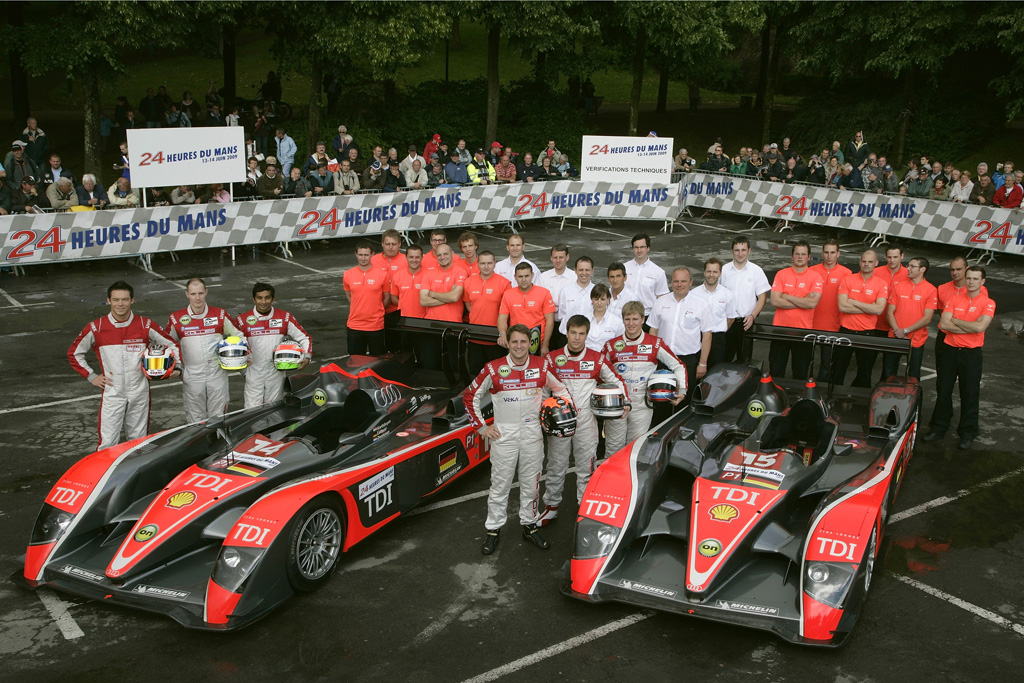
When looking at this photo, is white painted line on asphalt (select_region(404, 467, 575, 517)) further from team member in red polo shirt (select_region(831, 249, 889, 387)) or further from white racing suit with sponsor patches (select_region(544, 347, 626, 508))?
team member in red polo shirt (select_region(831, 249, 889, 387))

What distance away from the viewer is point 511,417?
7.25 metres

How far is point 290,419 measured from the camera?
8.19 metres

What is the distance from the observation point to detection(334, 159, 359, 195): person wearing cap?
19812mm

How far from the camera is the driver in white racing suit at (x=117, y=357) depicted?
27.2ft

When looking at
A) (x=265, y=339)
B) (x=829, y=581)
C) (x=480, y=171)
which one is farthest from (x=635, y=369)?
(x=480, y=171)

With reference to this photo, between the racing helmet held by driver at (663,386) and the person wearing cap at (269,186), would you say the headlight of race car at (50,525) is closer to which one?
the racing helmet held by driver at (663,386)

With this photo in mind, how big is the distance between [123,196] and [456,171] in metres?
7.61

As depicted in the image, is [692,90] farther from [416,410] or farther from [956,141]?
[416,410]

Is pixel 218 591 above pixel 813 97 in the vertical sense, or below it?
below

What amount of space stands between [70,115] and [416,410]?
29191 mm

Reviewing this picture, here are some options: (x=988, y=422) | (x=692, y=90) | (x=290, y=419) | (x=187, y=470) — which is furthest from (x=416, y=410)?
(x=692, y=90)

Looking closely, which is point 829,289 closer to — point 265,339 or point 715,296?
point 715,296

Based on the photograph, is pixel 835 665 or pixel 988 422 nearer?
pixel 835 665

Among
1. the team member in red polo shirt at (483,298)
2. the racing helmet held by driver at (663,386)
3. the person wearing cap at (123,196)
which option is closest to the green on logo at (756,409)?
the racing helmet held by driver at (663,386)
